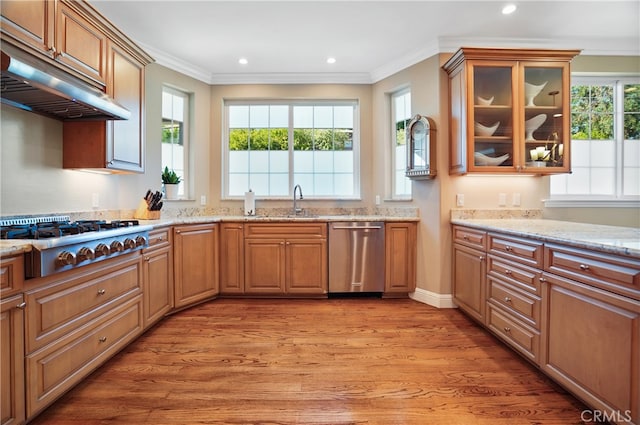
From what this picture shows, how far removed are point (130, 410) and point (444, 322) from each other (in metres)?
2.45

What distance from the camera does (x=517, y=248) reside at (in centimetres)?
211

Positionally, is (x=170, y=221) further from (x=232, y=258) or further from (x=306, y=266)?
(x=306, y=266)

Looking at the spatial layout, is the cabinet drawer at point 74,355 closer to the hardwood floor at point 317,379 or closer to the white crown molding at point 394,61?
the hardwood floor at point 317,379

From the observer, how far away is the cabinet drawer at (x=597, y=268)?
134 cm

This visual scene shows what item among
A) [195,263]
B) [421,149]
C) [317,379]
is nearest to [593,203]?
[421,149]

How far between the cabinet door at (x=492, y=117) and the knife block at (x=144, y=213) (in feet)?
10.2

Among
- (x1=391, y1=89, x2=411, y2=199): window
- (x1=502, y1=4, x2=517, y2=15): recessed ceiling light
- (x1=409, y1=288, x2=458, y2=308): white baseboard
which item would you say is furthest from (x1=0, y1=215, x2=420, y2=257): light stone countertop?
(x1=502, y1=4, x2=517, y2=15): recessed ceiling light

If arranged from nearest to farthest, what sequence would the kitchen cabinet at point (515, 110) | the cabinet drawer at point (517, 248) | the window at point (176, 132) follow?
the cabinet drawer at point (517, 248)
the kitchen cabinet at point (515, 110)
the window at point (176, 132)

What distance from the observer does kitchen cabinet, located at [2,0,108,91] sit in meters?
1.72

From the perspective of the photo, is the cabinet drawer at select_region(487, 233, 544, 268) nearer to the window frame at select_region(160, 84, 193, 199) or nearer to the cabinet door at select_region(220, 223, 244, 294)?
the cabinet door at select_region(220, 223, 244, 294)

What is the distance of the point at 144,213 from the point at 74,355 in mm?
1633

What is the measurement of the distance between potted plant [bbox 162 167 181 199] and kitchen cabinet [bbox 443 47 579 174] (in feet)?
10.2

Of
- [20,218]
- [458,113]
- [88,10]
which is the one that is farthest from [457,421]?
[88,10]

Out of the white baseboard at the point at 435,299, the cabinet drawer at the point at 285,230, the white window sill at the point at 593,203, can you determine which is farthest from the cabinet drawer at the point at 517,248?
the cabinet drawer at the point at 285,230
